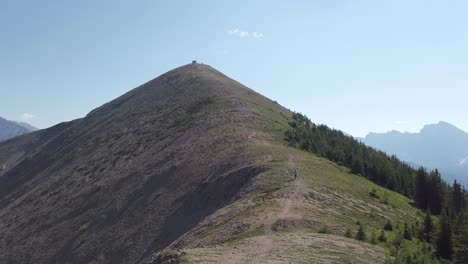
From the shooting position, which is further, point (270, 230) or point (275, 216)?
point (275, 216)

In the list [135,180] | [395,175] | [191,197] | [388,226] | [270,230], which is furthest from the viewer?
[135,180]

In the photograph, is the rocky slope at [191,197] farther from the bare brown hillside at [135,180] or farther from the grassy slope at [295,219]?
the bare brown hillside at [135,180]

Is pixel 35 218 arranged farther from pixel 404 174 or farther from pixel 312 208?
pixel 404 174

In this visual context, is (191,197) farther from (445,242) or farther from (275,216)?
(445,242)

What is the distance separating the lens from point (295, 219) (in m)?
30.7

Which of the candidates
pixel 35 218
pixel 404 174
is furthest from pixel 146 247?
pixel 404 174

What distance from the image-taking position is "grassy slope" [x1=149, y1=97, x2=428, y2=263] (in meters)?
24.0

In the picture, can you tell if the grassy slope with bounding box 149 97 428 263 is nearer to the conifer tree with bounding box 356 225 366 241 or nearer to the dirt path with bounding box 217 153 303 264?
the dirt path with bounding box 217 153 303 264

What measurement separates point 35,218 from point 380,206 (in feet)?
178

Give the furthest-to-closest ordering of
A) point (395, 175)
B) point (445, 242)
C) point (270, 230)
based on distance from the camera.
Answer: point (395, 175) → point (270, 230) → point (445, 242)

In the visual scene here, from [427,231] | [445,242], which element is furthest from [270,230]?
[427,231]

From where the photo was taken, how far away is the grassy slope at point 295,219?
24.0m

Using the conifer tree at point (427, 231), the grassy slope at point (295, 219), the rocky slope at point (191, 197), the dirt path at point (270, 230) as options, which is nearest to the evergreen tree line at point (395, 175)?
the rocky slope at point (191, 197)

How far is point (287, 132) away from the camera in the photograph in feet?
236
